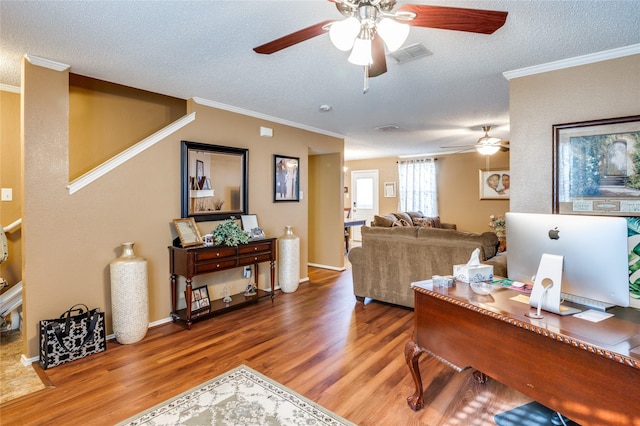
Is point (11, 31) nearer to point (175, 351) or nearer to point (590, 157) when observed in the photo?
point (175, 351)

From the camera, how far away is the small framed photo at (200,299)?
349 cm

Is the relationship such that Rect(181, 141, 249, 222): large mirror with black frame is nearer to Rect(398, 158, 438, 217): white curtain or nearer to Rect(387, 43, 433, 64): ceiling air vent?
Rect(387, 43, 433, 64): ceiling air vent

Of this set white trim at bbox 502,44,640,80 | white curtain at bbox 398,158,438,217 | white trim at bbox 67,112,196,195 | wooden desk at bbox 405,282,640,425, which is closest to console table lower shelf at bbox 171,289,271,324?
white trim at bbox 67,112,196,195

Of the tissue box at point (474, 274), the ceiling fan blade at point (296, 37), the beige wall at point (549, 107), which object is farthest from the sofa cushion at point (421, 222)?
the ceiling fan blade at point (296, 37)

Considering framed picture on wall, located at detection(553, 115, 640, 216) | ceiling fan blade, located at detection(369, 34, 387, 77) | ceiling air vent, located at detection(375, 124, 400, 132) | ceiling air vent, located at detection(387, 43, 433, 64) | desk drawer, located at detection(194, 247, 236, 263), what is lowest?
desk drawer, located at detection(194, 247, 236, 263)

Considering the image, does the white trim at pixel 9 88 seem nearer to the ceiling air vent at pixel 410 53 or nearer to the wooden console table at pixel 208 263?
the wooden console table at pixel 208 263

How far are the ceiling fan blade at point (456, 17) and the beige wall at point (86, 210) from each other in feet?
9.23

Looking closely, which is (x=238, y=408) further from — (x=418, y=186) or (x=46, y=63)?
(x=418, y=186)

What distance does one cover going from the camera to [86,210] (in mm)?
2922

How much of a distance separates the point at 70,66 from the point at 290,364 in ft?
9.96

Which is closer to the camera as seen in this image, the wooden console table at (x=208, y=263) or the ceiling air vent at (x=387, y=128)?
the wooden console table at (x=208, y=263)

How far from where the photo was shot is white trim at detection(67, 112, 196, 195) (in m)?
2.87

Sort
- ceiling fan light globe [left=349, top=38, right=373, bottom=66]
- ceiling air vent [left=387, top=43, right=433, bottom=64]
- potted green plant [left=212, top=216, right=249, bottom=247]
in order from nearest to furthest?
ceiling fan light globe [left=349, top=38, right=373, bottom=66] → ceiling air vent [left=387, top=43, right=433, bottom=64] → potted green plant [left=212, top=216, right=249, bottom=247]

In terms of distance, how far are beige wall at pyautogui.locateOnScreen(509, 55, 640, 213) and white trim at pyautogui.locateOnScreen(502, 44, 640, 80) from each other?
0.10ft
